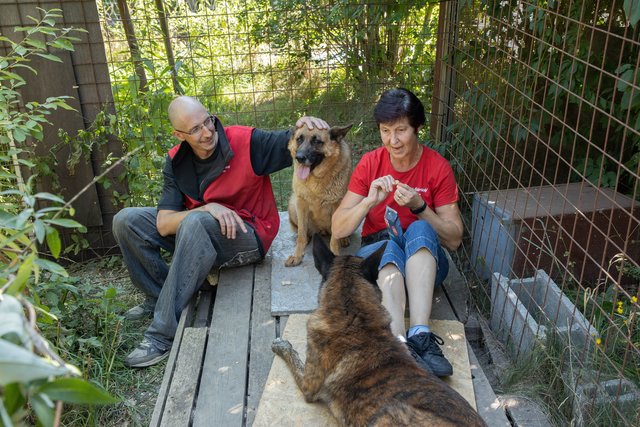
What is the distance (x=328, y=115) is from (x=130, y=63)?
6.66 feet

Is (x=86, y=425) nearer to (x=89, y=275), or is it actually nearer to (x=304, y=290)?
(x=304, y=290)

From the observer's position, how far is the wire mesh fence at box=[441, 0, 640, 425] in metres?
2.71

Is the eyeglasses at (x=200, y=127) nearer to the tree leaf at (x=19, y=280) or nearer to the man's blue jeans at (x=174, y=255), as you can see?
the man's blue jeans at (x=174, y=255)

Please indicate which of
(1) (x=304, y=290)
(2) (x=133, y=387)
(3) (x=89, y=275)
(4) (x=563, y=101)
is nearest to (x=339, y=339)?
(1) (x=304, y=290)

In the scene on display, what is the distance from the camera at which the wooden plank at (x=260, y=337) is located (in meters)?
2.82

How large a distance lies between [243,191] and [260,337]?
3.71 ft

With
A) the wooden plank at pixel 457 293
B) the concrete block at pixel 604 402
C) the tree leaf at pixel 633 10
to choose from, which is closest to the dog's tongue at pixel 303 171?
the wooden plank at pixel 457 293

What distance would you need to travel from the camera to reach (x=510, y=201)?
391 cm

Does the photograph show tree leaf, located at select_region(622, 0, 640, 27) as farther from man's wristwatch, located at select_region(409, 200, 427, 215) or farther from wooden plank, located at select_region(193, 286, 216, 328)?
wooden plank, located at select_region(193, 286, 216, 328)

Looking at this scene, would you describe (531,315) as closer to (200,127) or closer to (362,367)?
(362,367)

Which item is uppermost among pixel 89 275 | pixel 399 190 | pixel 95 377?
pixel 399 190

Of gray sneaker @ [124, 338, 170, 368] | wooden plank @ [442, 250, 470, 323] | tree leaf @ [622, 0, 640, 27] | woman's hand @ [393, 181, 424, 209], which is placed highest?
tree leaf @ [622, 0, 640, 27]

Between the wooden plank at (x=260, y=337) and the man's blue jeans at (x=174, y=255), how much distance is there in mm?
211

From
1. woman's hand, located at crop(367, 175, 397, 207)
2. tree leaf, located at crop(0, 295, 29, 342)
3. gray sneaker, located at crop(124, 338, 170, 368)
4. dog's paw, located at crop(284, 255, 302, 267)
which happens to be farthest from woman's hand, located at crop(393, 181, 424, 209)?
tree leaf, located at crop(0, 295, 29, 342)
